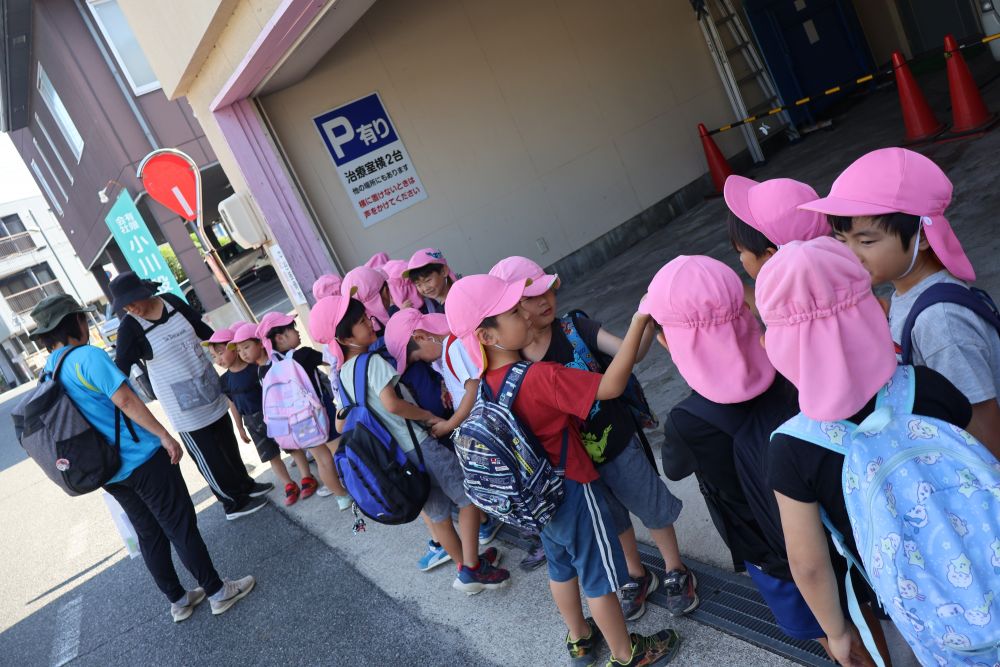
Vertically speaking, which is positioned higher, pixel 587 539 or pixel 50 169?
pixel 50 169

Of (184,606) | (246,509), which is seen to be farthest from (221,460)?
(184,606)

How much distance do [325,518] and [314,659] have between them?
5.94 ft

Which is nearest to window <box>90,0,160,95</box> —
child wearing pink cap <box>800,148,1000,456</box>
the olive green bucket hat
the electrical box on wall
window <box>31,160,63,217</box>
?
the electrical box on wall

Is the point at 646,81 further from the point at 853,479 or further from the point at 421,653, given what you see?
the point at 853,479

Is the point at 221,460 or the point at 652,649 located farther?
the point at 221,460

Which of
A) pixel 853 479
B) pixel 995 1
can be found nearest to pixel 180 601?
pixel 853 479

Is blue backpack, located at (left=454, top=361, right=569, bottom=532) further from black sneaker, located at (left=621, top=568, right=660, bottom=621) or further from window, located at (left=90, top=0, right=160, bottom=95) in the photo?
window, located at (left=90, top=0, right=160, bottom=95)

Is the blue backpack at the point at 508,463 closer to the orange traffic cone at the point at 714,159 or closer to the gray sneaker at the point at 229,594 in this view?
the gray sneaker at the point at 229,594

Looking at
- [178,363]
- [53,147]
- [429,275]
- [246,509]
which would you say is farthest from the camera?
[53,147]

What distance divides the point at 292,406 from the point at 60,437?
1.34 metres

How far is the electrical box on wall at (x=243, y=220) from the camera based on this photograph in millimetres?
7293

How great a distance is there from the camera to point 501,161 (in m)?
9.12

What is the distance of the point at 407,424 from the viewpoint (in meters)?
3.47

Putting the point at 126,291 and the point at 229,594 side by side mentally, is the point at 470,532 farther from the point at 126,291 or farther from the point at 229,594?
the point at 126,291
